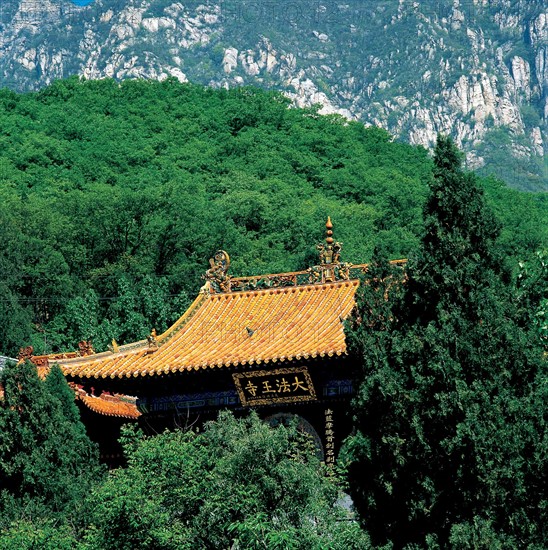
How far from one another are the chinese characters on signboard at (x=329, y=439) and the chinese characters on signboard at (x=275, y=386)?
0.36 m

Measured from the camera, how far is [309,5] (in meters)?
149

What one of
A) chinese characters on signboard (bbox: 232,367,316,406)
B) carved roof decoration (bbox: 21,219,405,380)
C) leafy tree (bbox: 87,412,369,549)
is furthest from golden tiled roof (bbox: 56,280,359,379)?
leafy tree (bbox: 87,412,369,549)

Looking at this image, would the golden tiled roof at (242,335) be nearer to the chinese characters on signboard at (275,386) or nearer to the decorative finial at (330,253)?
the chinese characters on signboard at (275,386)

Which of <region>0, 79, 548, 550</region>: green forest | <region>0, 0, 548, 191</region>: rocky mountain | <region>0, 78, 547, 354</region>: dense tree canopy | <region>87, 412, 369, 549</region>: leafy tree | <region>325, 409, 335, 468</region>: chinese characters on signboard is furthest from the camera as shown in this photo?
<region>0, 0, 548, 191</region>: rocky mountain

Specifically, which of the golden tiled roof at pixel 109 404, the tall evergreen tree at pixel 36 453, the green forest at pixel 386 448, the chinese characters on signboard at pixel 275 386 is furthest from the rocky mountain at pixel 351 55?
the green forest at pixel 386 448

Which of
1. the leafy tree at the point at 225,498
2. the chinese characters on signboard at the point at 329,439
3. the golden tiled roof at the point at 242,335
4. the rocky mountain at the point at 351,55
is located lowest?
the chinese characters on signboard at the point at 329,439

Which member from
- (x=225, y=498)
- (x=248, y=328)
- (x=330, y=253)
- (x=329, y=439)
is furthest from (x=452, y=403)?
(x=330, y=253)

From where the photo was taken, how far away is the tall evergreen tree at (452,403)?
587 inches

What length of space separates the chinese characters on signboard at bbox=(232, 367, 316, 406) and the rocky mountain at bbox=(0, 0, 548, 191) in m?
109

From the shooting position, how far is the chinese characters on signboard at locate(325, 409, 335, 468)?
20453mm

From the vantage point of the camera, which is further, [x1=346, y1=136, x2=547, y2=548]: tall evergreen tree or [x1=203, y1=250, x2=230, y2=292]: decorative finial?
[x1=203, y1=250, x2=230, y2=292]: decorative finial

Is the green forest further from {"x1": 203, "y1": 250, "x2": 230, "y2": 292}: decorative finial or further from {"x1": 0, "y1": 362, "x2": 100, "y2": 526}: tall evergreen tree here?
{"x1": 203, "y1": 250, "x2": 230, "y2": 292}: decorative finial

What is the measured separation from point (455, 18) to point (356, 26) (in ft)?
37.6

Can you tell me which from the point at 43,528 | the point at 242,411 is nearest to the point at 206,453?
the point at 43,528
